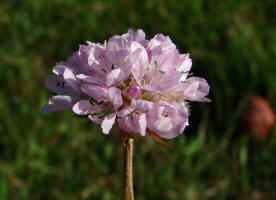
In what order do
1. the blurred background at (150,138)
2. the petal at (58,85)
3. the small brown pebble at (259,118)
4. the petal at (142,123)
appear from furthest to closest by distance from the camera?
the small brown pebble at (259,118)
the blurred background at (150,138)
the petal at (58,85)
the petal at (142,123)

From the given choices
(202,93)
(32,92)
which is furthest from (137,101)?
(32,92)

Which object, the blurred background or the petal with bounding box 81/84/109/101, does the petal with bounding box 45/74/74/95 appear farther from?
the blurred background

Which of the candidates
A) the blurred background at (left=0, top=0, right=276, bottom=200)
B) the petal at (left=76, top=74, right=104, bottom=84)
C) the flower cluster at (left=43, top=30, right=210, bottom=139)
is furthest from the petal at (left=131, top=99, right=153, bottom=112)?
the blurred background at (left=0, top=0, right=276, bottom=200)

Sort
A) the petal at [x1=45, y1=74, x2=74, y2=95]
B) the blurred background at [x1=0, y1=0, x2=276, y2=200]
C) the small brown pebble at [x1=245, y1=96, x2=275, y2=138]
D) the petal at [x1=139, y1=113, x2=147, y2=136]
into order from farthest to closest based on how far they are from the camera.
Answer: the small brown pebble at [x1=245, y1=96, x2=275, y2=138], the blurred background at [x1=0, y1=0, x2=276, y2=200], the petal at [x1=45, y1=74, x2=74, y2=95], the petal at [x1=139, y1=113, x2=147, y2=136]

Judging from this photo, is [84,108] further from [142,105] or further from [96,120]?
[142,105]

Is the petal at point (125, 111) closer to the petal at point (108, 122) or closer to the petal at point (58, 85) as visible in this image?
the petal at point (108, 122)

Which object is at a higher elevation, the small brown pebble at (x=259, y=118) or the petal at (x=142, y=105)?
the petal at (x=142, y=105)

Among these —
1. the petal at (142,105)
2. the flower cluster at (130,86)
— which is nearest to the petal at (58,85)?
the flower cluster at (130,86)

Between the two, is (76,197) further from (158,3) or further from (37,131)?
(158,3)
